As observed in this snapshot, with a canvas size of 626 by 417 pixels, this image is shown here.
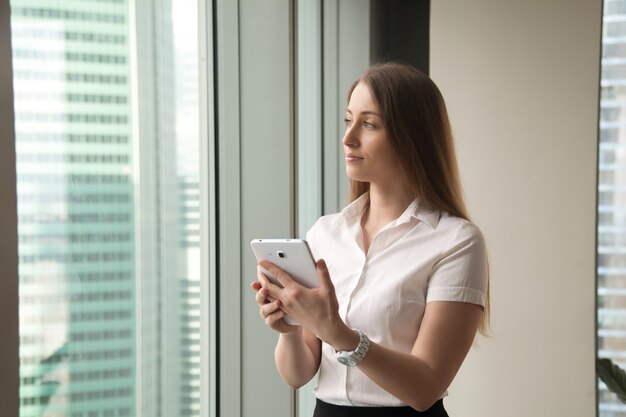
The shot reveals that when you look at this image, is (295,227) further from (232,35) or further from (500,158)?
(500,158)

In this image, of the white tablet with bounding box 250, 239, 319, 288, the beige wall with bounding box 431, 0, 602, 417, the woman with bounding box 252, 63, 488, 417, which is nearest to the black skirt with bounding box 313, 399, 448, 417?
the woman with bounding box 252, 63, 488, 417

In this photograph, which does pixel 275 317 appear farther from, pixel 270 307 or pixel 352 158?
pixel 352 158

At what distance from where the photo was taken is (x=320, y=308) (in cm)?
134

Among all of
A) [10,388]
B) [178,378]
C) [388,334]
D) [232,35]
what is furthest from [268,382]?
[10,388]

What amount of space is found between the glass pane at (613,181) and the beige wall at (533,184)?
187 millimetres

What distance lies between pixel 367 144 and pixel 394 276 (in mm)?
289

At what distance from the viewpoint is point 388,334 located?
4.92ft

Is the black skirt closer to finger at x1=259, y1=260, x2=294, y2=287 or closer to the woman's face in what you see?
finger at x1=259, y1=260, x2=294, y2=287

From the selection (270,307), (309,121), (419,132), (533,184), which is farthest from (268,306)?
(533,184)

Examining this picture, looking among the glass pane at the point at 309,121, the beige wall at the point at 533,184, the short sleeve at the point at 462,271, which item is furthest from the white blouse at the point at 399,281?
the beige wall at the point at 533,184

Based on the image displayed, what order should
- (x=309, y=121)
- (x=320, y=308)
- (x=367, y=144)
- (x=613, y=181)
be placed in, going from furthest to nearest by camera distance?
(x=613, y=181)
(x=309, y=121)
(x=367, y=144)
(x=320, y=308)

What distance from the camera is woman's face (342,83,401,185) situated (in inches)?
62.1

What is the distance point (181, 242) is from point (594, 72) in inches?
73.8

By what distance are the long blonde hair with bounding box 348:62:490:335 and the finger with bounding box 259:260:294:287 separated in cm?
39
